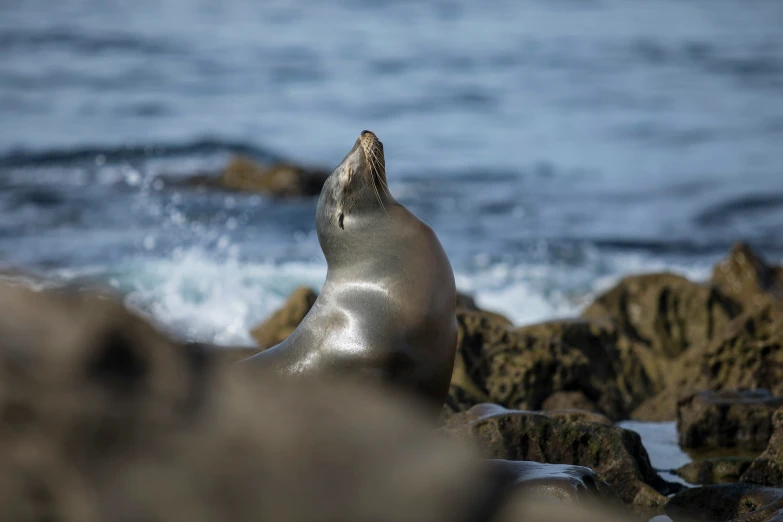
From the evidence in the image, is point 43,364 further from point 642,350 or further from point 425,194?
point 425,194

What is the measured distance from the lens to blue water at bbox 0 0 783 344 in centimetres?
1661

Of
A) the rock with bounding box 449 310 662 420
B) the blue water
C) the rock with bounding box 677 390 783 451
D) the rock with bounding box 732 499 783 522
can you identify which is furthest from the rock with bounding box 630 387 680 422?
the rock with bounding box 732 499 783 522

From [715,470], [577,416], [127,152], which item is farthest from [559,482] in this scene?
[127,152]

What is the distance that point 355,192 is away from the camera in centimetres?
576

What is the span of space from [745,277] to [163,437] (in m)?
10.9

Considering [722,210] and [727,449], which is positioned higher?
[727,449]

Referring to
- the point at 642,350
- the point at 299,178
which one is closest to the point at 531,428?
the point at 642,350

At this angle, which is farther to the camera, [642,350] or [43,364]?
[642,350]

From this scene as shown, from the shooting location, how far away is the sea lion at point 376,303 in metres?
5.31

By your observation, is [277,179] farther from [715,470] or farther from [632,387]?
[715,470]

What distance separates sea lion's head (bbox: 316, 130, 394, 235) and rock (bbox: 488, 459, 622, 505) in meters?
2.07

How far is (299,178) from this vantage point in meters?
20.1

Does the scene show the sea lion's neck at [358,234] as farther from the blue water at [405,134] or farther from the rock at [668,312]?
the rock at [668,312]

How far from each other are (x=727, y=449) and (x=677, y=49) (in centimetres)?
3017
